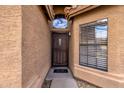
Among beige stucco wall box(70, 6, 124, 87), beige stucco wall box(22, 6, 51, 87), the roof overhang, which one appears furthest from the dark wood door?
beige stucco wall box(22, 6, 51, 87)

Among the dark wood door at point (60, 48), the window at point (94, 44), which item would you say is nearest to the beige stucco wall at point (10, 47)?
the window at point (94, 44)

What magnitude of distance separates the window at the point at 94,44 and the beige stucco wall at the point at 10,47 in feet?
11.8

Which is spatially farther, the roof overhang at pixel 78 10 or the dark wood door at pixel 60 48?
the dark wood door at pixel 60 48

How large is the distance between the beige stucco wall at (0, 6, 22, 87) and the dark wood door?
330 inches

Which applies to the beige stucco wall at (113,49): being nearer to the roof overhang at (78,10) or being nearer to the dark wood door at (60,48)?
the roof overhang at (78,10)

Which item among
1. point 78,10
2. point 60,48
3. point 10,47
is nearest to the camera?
point 10,47

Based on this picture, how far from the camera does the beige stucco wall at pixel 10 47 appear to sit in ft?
10.3

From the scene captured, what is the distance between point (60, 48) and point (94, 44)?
16.8 ft

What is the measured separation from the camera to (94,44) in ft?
22.0

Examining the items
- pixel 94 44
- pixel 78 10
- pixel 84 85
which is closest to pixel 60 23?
pixel 78 10

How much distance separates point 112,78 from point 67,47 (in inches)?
249

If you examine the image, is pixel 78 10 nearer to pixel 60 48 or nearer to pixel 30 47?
pixel 30 47
